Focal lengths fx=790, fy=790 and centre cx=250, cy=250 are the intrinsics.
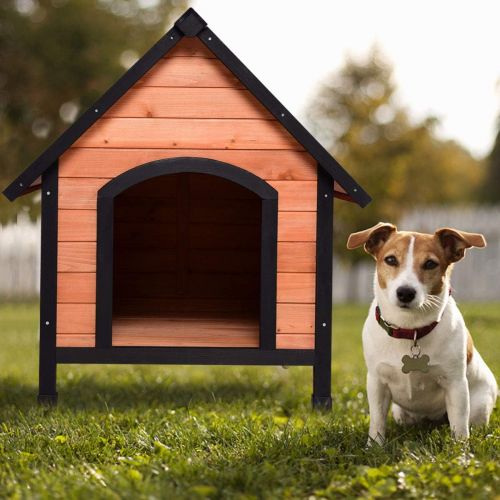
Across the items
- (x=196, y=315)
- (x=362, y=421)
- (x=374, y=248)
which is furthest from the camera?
(x=196, y=315)

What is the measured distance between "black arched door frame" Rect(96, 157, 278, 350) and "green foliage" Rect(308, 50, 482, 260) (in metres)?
11.4

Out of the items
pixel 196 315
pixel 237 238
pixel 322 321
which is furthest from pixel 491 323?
pixel 322 321

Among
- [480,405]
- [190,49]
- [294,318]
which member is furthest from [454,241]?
[190,49]

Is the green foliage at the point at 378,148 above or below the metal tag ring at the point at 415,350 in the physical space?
above

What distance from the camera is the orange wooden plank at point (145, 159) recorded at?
15.9 ft

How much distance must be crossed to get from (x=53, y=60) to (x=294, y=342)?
12.7m

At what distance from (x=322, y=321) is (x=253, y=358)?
484 mm

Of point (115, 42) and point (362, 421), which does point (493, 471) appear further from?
point (115, 42)

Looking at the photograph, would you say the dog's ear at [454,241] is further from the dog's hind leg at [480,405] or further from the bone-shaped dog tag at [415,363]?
the dog's hind leg at [480,405]

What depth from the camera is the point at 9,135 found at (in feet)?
48.2

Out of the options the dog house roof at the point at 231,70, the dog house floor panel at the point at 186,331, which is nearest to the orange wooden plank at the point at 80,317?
the dog house floor panel at the point at 186,331

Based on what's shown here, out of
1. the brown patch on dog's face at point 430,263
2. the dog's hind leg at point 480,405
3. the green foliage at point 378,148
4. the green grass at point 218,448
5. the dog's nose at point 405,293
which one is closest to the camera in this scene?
the green grass at point 218,448

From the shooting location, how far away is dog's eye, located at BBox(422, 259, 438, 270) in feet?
12.1

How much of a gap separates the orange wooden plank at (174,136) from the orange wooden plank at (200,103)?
5 centimetres
